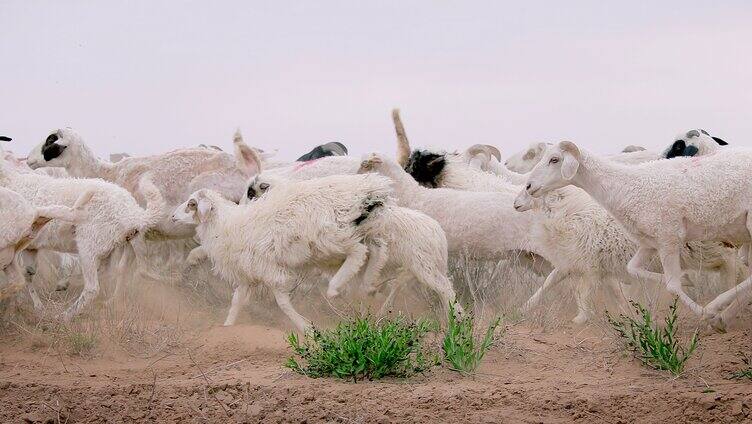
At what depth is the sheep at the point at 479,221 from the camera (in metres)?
11.5

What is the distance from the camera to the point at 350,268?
33.7 feet

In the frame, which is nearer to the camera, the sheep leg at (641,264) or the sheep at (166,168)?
the sheep leg at (641,264)

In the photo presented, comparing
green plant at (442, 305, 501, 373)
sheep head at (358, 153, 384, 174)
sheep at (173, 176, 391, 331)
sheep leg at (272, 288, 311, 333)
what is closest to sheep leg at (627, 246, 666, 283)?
green plant at (442, 305, 501, 373)

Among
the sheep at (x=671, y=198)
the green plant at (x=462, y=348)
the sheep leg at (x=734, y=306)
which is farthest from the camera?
the sheep at (x=671, y=198)

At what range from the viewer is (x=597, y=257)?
35.3 feet

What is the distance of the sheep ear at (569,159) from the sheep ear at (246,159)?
15.3ft

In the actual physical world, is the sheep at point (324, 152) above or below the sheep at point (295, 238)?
below

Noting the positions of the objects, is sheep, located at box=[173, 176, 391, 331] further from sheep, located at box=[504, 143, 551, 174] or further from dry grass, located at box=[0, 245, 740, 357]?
sheep, located at box=[504, 143, 551, 174]

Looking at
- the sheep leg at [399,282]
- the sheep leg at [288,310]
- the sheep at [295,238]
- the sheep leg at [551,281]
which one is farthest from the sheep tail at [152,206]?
the sheep leg at [551,281]

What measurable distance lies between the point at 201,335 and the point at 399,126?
546cm

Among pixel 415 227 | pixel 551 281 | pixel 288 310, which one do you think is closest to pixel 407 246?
pixel 415 227

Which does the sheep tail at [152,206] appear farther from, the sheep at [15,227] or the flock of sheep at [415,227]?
the sheep at [15,227]

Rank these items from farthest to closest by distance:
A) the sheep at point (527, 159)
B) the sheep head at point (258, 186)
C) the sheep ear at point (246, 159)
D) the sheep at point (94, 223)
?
the sheep at point (527, 159)
the sheep ear at point (246, 159)
the sheep head at point (258, 186)
the sheep at point (94, 223)

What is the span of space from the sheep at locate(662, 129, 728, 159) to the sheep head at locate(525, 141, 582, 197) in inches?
136
